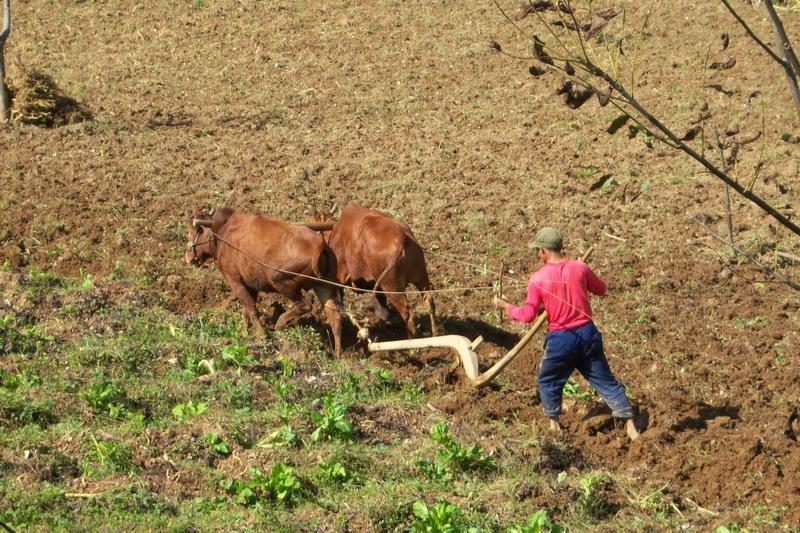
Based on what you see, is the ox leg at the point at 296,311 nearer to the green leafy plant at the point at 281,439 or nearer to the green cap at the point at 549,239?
the green leafy plant at the point at 281,439

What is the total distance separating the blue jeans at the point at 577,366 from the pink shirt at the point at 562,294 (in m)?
0.09

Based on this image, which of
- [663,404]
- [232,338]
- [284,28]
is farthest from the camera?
[284,28]

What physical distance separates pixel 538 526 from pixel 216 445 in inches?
102

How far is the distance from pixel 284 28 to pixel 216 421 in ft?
53.1

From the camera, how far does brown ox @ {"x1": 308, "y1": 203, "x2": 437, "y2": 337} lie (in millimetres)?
10602

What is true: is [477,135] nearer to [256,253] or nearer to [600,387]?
[256,253]

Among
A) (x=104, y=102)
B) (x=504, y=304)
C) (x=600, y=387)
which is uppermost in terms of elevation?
(x=504, y=304)

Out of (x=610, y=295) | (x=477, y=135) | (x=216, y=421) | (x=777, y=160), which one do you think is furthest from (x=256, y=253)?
(x=777, y=160)

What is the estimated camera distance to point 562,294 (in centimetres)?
813

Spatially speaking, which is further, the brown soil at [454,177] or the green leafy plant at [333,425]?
the brown soil at [454,177]

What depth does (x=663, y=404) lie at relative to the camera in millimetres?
9039

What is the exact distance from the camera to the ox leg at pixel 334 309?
10562 millimetres

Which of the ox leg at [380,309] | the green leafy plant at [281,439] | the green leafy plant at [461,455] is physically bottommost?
the ox leg at [380,309]

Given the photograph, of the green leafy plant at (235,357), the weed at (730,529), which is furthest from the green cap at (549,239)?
the green leafy plant at (235,357)
